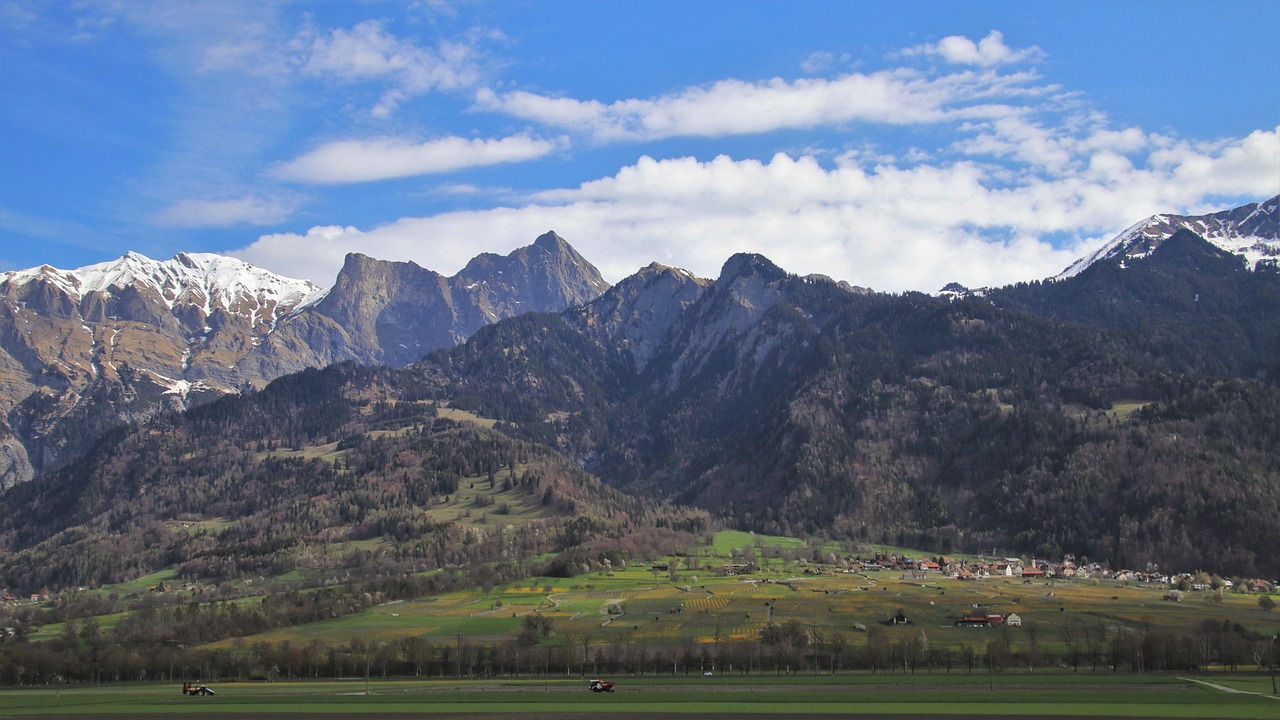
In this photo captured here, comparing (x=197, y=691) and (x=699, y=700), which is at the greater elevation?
(x=699, y=700)

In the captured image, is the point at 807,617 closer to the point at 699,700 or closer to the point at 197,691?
the point at 699,700

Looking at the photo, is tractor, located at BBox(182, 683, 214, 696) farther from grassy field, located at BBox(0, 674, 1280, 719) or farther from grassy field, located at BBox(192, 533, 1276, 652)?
grassy field, located at BBox(192, 533, 1276, 652)

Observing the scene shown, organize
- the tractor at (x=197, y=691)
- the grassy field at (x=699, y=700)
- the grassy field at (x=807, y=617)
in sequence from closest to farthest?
1. the grassy field at (x=699, y=700)
2. the tractor at (x=197, y=691)
3. the grassy field at (x=807, y=617)

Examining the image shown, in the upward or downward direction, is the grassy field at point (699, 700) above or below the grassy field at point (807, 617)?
below

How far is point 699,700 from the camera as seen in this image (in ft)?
337

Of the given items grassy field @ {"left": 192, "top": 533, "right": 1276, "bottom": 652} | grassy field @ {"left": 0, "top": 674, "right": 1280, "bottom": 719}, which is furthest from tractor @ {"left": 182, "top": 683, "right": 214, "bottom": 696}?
grassy field @ {"left": 192, "top": 533, "right": 1276, "bottom": 652}

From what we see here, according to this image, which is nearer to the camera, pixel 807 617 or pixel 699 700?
pixel 699 700

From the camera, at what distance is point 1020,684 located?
11194 cm

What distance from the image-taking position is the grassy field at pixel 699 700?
3669 inches

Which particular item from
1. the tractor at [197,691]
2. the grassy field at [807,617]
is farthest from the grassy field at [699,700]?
the grassy field at [807,617]

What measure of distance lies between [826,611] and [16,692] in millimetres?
115853

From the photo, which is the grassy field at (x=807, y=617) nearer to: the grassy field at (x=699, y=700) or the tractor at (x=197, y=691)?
the grassy field at (x=699, y=700)

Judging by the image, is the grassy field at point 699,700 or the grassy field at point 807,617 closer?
the grassy field at point 699,700

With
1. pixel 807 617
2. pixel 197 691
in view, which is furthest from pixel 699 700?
pixel 807 617
